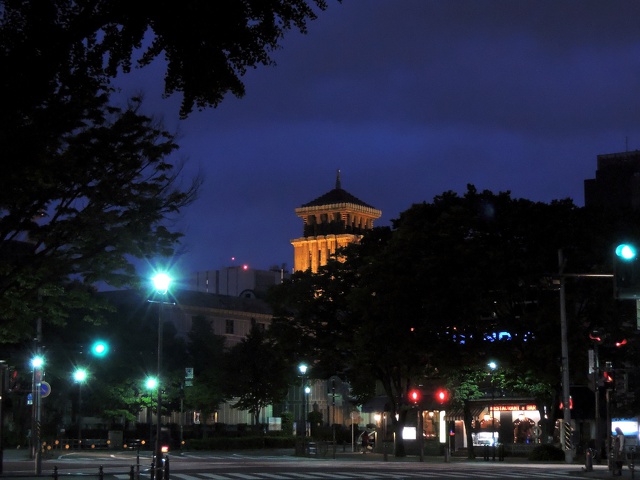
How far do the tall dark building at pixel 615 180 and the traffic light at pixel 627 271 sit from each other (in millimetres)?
94160

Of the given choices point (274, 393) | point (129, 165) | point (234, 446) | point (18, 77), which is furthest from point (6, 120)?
point (274, 393)

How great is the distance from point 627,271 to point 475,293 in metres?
34.9

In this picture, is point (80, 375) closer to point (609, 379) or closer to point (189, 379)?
point (189, 379)

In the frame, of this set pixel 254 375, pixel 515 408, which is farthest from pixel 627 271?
pixel 254 375

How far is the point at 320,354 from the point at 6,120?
5604cm

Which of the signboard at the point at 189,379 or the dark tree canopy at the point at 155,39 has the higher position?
the dark tree canopy at the point at 155,39

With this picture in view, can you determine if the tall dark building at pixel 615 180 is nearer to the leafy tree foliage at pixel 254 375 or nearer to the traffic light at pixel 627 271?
the leafy tree foliage at pixel 254 375

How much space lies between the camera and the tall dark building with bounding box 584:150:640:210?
113688 millimetres

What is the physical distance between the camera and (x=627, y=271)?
2100cm

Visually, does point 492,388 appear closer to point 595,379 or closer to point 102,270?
point 595,379

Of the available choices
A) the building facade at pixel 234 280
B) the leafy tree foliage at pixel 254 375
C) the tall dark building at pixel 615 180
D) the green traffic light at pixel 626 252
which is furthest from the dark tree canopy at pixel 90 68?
the building facade at pixel 234 280

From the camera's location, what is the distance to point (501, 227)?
57.8 metres

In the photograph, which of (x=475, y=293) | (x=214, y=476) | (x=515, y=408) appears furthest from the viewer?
(x=515, y=408)

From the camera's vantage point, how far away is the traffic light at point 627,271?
68.3 ft
